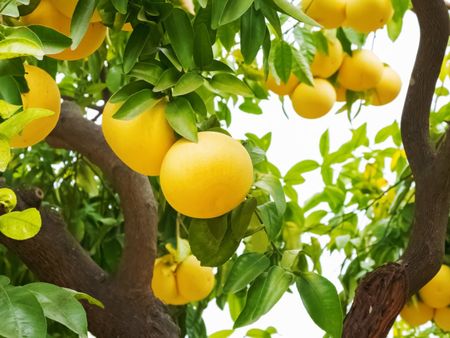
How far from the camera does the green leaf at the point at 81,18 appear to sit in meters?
0.67

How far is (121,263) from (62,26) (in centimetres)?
56

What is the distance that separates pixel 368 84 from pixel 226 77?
2.18ft

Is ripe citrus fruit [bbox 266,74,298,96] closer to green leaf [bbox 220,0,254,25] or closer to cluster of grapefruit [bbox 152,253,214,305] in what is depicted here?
cluster of grapefruit [bbox 152,253,214,305]

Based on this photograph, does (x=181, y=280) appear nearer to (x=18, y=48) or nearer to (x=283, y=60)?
(x=283, y=60)

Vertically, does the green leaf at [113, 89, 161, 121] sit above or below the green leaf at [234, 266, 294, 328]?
above

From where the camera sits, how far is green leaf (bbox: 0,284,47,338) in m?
0.54

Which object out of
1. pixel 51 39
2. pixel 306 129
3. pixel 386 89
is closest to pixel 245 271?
pixel 51 39

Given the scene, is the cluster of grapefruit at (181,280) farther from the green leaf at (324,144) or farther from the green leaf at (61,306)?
the green leaf at (61,306)

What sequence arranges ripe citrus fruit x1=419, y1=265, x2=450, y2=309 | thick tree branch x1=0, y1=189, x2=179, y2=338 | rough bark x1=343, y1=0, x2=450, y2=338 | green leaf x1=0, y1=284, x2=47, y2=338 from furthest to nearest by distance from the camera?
ripe citrus fruit x1=419, y1=265, x2=450, y2=309
thick tree branch x1=0, y1=189, x2=179, y2=338
rough bark x1=343, y1=0, x2=450, y2=338
green leaf x1=0, y1=284, x2=47, y2=338

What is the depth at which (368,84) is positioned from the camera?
1350mm

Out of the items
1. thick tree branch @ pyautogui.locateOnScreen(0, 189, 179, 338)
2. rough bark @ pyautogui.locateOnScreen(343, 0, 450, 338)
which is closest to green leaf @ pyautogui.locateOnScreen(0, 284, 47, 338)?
rough bark @ pyautogui.locateOnScreen(343, 0, 450, 338)

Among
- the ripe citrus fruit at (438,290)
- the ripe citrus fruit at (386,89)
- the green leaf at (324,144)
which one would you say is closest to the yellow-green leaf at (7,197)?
the ripe citrus fruit at (438,290)

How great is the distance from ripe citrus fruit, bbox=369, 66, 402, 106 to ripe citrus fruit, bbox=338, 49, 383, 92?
42mm

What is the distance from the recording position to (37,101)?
680mm
